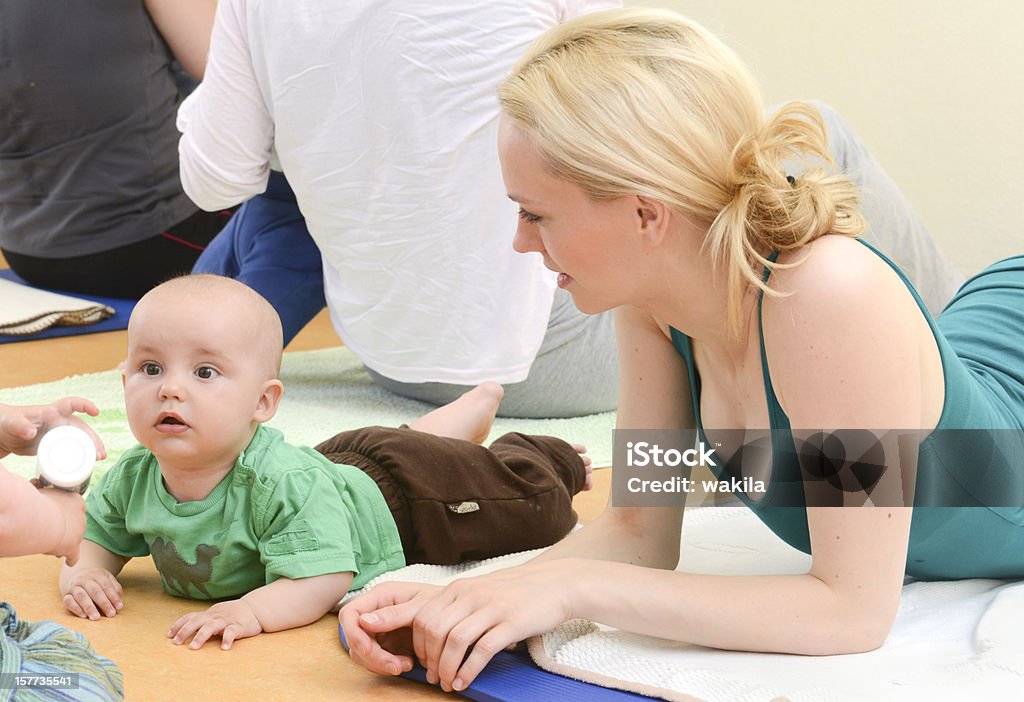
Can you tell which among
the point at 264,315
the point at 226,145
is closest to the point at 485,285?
the point at 226,145

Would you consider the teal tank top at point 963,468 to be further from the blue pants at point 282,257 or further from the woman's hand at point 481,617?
the blue pants at point 282,257

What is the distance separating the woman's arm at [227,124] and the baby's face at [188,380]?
0.78 metres

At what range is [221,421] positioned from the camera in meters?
1.17

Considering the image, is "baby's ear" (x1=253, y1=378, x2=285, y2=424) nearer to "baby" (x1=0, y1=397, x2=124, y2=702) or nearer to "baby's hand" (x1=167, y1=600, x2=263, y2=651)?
"baby's hand" (x1=167, y1=600, x2=263, y2=651)

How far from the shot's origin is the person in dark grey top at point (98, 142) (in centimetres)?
260

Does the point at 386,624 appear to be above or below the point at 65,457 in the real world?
below

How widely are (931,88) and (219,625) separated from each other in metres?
2.32

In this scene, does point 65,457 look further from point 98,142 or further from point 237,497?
point 98,142

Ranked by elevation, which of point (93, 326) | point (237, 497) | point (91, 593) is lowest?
point (93, 326)

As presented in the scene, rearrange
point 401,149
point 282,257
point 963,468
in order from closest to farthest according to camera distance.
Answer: point 963,468 → point 401,149 → point 282,257

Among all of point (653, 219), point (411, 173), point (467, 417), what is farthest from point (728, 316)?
point (411, 173)

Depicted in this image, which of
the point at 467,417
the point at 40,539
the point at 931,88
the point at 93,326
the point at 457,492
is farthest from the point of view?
the point at 931,88

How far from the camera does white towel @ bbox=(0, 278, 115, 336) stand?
2.66m

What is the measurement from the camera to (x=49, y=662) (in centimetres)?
83
